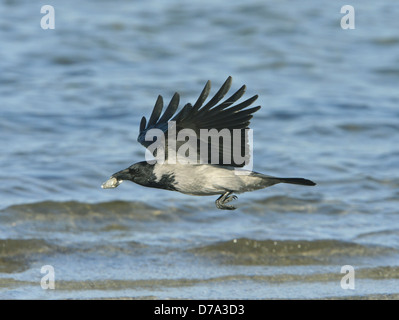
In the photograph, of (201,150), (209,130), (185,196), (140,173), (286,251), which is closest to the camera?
(209,130)

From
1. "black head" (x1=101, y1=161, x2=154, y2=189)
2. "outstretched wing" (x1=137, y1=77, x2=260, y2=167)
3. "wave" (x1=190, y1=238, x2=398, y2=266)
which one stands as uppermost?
"outstretched wing" (x1=137, y1=77, x2=260, y2=167)

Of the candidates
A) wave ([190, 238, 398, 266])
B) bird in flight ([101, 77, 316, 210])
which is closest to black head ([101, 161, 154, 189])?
bird in flight ([101, 77, 316, 210])

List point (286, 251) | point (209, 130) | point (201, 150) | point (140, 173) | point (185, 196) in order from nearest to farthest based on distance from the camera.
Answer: point (209, 130) < point (201, 150) < point (140, 173) < point (286, 251) < point (185, 196)

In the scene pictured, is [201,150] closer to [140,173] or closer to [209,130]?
[209,130]

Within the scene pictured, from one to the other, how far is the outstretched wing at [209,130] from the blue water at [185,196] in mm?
1529

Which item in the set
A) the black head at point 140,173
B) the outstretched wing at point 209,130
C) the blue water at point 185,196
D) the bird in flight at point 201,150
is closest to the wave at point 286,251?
the blue water at point 185,196

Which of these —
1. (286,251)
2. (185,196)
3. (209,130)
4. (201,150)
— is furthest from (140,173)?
(185,196)

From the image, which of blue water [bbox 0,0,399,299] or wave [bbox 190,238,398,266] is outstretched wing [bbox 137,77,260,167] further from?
wave [bbox 190,238,398,266]

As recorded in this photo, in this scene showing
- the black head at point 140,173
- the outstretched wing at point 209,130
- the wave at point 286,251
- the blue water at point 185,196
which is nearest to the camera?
the outstretched wing at point 209,130

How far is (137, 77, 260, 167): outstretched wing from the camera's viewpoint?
16.9ft

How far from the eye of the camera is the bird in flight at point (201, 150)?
5184 millimetres

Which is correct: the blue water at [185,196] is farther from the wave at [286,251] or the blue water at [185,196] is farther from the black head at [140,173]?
the black head at [140,173]

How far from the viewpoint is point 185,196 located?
900 centimetres

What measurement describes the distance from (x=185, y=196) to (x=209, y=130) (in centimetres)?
383
